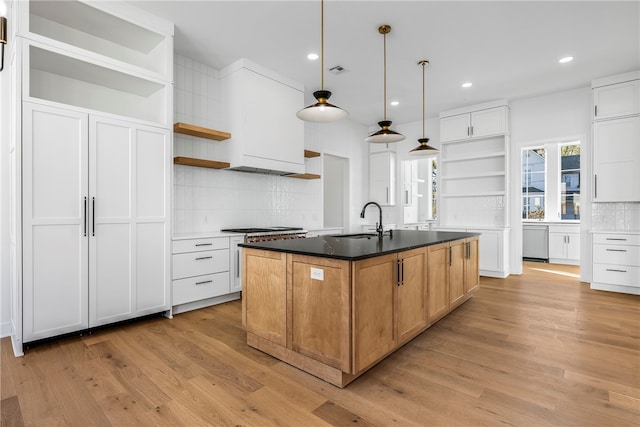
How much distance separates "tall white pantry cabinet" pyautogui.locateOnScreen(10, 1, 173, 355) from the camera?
2562 millimetres

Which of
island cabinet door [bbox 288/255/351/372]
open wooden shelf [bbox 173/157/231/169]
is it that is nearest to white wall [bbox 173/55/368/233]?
open wooden shelf [bbox 173/157/231/169]

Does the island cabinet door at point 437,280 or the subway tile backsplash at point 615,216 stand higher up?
the subway tile backsplash at point 615,216

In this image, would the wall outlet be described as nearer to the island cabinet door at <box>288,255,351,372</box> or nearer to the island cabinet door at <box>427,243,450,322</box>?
the island cabinet door at <box>288,255,351,372</box>

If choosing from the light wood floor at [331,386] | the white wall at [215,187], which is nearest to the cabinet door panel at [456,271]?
the light wood floor at [331,386]

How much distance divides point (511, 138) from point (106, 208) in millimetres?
6040

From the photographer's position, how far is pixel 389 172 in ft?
22.8

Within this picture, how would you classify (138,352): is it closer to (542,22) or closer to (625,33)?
(542,22)

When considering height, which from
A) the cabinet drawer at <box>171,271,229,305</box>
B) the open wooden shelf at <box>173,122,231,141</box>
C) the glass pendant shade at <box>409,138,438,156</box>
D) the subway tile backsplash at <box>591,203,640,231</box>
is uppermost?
the open wooden shelf at <box>173,122,231,141</box>

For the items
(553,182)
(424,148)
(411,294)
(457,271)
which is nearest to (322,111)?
(411,294)

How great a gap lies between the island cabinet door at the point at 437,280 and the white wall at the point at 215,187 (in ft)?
9.13

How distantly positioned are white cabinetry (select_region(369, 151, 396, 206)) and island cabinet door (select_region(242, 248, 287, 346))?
15.9 ft

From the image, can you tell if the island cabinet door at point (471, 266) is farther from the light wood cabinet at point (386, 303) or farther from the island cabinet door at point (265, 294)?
the island cabinet door at point (265, 294)

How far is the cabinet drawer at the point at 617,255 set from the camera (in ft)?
14.5

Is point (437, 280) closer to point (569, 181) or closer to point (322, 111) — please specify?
point (322, 111)
